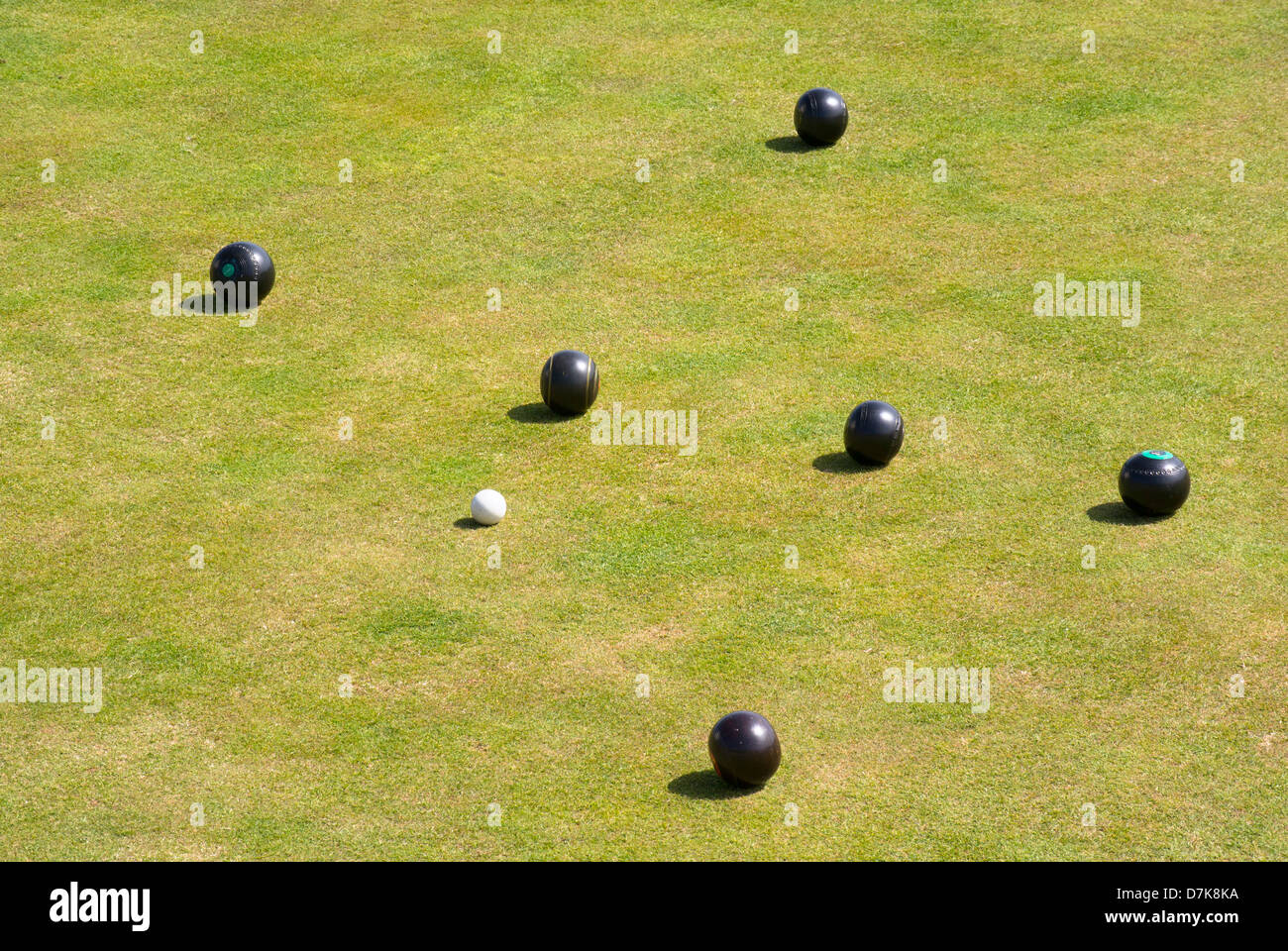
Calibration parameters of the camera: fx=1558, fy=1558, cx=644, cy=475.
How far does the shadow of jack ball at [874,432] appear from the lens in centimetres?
1766

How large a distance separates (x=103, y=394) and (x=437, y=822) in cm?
897

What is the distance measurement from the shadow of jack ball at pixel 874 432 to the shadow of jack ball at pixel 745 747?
526 centimetres

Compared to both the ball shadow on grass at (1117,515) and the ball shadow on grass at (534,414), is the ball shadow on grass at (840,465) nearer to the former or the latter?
the ball shadow on grass at (1117,515)

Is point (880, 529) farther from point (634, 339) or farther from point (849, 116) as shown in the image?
point (849, 116)

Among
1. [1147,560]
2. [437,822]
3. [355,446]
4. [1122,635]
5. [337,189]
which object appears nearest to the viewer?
[437,822]

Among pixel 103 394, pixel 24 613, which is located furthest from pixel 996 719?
pixel 103 394

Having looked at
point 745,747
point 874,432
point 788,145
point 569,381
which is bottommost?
point 745,747

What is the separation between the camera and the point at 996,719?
14281mm

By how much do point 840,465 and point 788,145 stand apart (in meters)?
8.95

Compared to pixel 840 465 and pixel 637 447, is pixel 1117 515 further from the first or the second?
pixel 637 447

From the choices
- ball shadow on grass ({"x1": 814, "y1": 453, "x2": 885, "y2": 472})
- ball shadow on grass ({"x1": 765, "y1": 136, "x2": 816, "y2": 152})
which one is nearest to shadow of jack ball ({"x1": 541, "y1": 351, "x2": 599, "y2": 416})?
ball shadow on grass ({"x1": 814, "y1": 453, "x2": 885, "y2": 472})

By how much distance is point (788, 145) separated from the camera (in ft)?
83.1

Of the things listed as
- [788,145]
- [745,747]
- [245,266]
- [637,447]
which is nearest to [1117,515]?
[637,447]

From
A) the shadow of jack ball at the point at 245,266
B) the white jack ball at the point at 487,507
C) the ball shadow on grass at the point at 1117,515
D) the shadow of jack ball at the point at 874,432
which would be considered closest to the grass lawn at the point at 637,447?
the ball shadow on grass at the point at 1117,515
